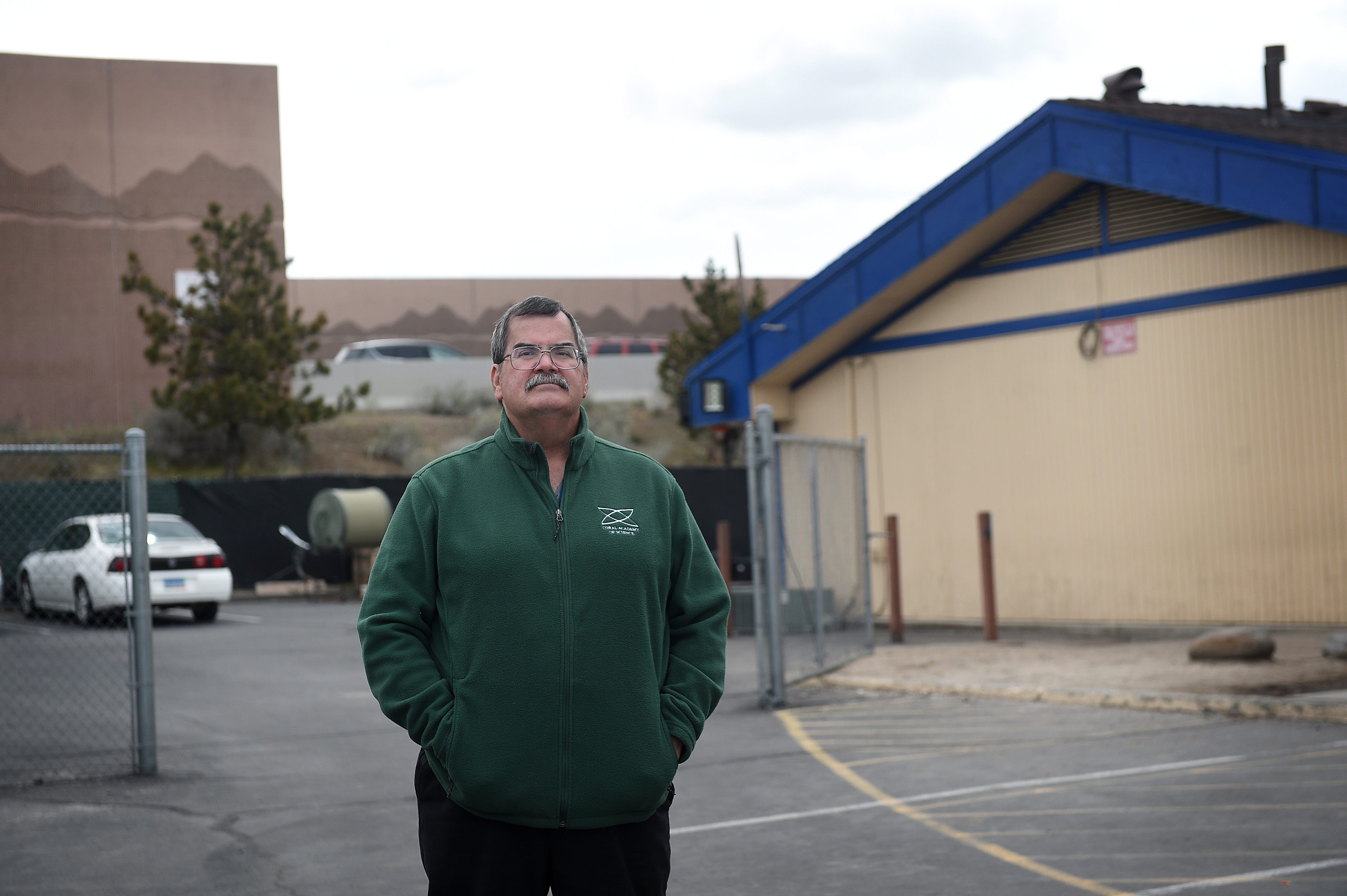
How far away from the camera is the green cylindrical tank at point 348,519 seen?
1019 inches

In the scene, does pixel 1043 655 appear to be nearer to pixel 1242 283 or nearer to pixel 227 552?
pixel 1242 283

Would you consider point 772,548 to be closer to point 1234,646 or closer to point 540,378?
point 1234,646

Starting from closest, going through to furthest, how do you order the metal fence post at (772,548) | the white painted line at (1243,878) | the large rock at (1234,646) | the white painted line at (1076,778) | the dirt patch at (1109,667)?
the white painted line at (1243,878) → the white painted line at (1076,778) → the dirt patch at (1109,667) → the metal fence post at (772,548) → the large rock at (1234,646)

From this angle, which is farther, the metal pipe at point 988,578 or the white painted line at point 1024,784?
the metal pipe at point 988,578

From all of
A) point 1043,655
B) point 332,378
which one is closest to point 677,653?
point 1043,655

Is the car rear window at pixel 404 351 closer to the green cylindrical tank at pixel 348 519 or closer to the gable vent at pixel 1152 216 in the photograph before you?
the green cylindrical tank at pixel 348 519

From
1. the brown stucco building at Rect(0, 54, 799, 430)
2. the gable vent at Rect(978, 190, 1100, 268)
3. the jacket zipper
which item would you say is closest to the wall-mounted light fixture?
the gable vent at Rect(978, 190, 1100, 268)

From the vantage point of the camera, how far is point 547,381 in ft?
11.0

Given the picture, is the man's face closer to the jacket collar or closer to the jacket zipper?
the jacket collar

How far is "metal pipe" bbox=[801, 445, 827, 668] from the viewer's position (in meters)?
12.1

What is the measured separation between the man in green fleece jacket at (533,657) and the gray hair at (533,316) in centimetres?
3

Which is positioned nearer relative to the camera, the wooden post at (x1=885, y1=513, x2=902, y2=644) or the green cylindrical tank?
the wooden post at (x1=885, y1=513, x2=902, y2=644)

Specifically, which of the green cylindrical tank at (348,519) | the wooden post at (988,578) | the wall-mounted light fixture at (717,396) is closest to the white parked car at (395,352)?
the green cylindrical tank at (348,519)

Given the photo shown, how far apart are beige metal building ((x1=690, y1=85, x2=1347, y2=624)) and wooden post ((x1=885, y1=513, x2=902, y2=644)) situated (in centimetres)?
115
